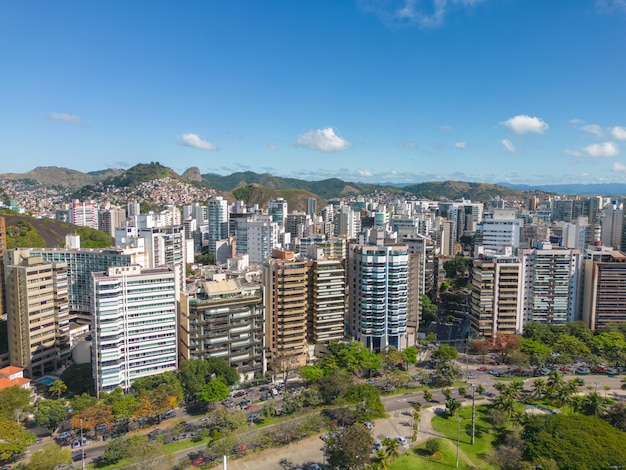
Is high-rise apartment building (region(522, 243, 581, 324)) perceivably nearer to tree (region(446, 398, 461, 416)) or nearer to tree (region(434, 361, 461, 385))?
tree (region(434, 361, 461, 385))

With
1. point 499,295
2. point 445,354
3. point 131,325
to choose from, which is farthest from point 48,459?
point 499,295

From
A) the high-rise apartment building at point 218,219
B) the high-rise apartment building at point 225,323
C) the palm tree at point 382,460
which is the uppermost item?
the high-rise apartment building at point 218,219

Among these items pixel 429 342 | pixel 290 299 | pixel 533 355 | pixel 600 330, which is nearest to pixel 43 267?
pixel 290 299

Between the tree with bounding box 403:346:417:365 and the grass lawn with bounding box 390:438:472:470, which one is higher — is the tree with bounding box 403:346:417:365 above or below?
above

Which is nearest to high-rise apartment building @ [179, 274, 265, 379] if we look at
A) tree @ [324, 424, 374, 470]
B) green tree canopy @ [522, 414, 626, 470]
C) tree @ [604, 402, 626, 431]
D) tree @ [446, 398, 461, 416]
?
tree @ [324, 424, 374, 470]

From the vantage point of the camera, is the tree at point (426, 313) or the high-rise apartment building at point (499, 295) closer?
the high-rise apartment building at point (499, 295)

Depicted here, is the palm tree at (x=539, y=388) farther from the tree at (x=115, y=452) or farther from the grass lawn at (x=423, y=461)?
the tree at (x=115, y=452)

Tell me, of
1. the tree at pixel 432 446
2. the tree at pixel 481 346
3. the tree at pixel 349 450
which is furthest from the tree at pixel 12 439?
the tree at pixel 481 346
